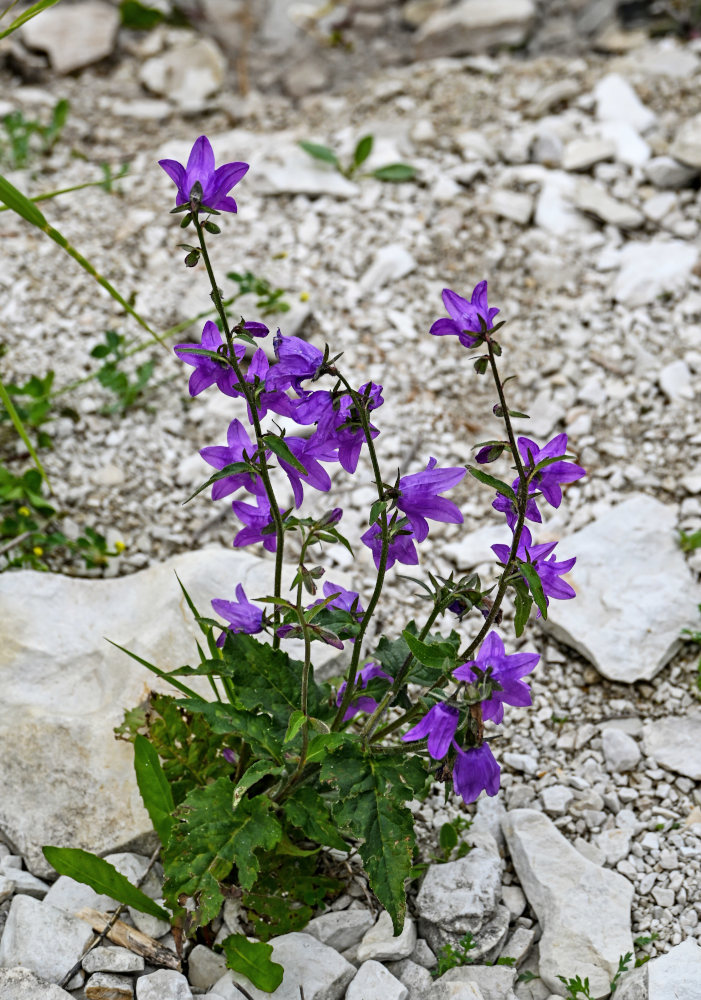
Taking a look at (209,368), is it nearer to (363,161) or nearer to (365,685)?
(365,685)

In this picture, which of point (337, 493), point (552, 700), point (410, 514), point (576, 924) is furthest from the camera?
point (337, 493)

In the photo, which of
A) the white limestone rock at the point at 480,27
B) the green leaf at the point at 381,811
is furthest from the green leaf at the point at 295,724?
the white limestone rock at the point at 480,27

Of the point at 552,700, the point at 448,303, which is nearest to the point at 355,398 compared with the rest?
the point at 448,303

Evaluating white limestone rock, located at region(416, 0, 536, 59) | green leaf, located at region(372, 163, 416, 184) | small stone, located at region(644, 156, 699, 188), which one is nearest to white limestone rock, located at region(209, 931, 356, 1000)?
green leaf, located at region(372, 163, 416, 184)

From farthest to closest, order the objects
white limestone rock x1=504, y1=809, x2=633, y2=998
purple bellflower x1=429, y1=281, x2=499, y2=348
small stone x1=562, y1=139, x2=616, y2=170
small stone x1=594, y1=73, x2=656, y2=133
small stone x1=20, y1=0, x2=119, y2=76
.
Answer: small stone x1=20, y1=0, x2=119, y2=76, small stone x1=594, y1=73, x2=656, y2=133, small stone x1=562, y1=139, x2=616, y2=170, white limestone rock x1=504, y1=809, x2=633, y2=998, purple bellflower x1=429, y1=281, x2=499, y2=348

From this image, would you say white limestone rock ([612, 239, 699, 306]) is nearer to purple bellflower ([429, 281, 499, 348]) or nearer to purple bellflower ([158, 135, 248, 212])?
purple bellflower ([429, 281, 499, 348])

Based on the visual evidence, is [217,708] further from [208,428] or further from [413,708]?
[208,428]

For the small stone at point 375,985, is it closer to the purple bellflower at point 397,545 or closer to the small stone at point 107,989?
the small stone at point 107,989
